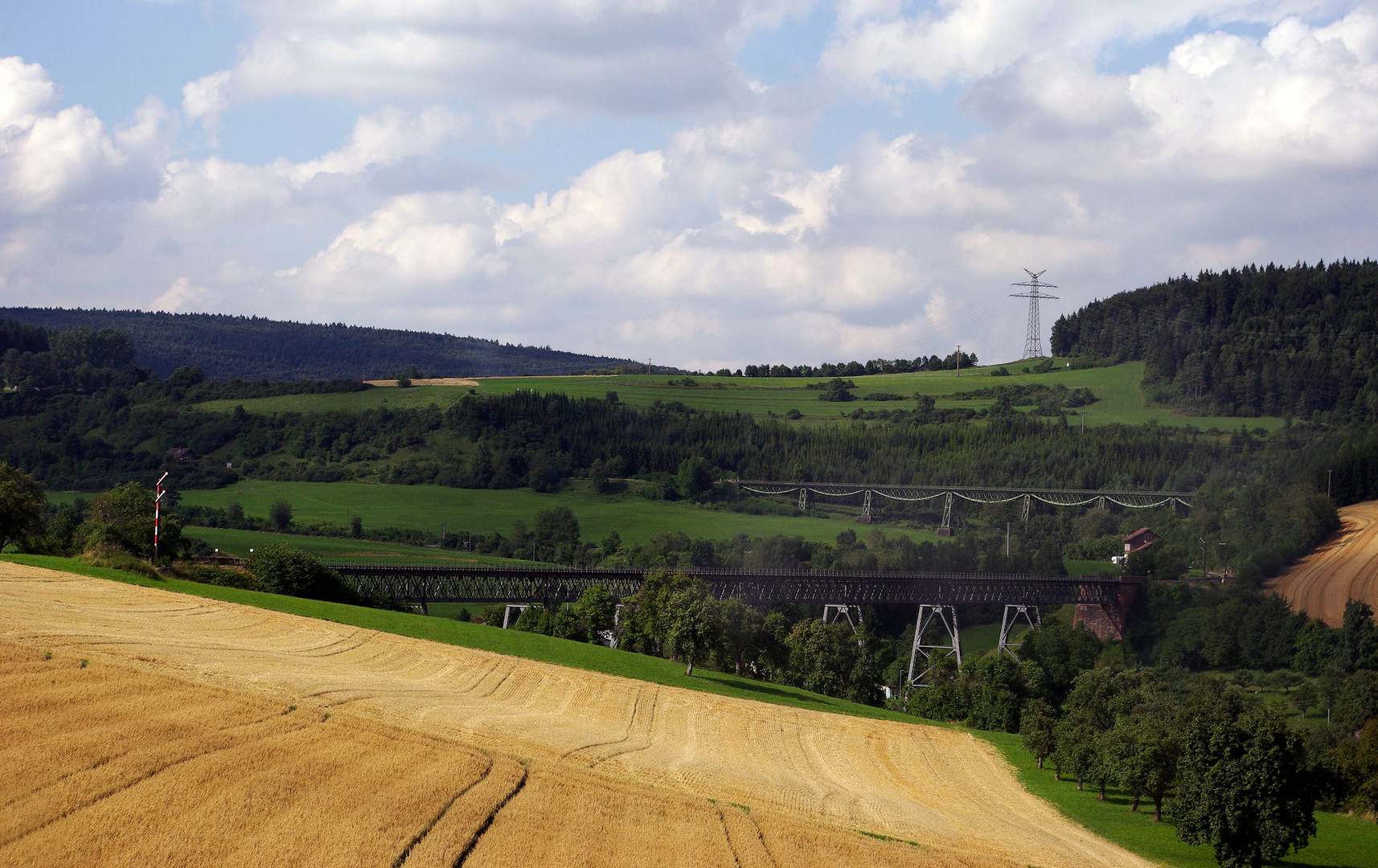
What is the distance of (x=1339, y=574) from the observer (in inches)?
5266

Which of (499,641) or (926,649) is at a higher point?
(499,641)

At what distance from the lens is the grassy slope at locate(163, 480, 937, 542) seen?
158 metres

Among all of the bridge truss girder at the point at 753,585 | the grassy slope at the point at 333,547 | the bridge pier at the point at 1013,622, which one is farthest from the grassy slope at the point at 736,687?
the grassy slope at the point at 333,547

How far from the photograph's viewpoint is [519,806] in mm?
29547

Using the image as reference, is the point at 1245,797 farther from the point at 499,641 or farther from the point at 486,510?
the point at 486,510

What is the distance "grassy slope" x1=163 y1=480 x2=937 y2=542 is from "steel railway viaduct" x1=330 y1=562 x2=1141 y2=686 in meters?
32.4

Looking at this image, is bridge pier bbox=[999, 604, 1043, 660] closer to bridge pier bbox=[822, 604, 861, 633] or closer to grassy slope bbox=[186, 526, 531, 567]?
bridge pier bbox=[822, 604, 861, 633]

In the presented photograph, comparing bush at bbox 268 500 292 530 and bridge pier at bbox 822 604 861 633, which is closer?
bridge pier at bbox 822 604 861 633

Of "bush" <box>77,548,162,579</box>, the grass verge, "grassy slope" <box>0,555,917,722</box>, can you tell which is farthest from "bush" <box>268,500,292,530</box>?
the grass verge

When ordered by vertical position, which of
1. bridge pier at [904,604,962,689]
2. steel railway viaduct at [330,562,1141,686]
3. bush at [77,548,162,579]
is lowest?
bridge pier at [904,604,962,689]

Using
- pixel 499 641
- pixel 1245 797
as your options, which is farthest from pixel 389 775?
pixel 499 641

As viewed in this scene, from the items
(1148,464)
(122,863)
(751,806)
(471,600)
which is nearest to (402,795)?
(122,863)

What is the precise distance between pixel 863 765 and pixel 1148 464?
508 feet

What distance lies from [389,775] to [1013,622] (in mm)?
103829
